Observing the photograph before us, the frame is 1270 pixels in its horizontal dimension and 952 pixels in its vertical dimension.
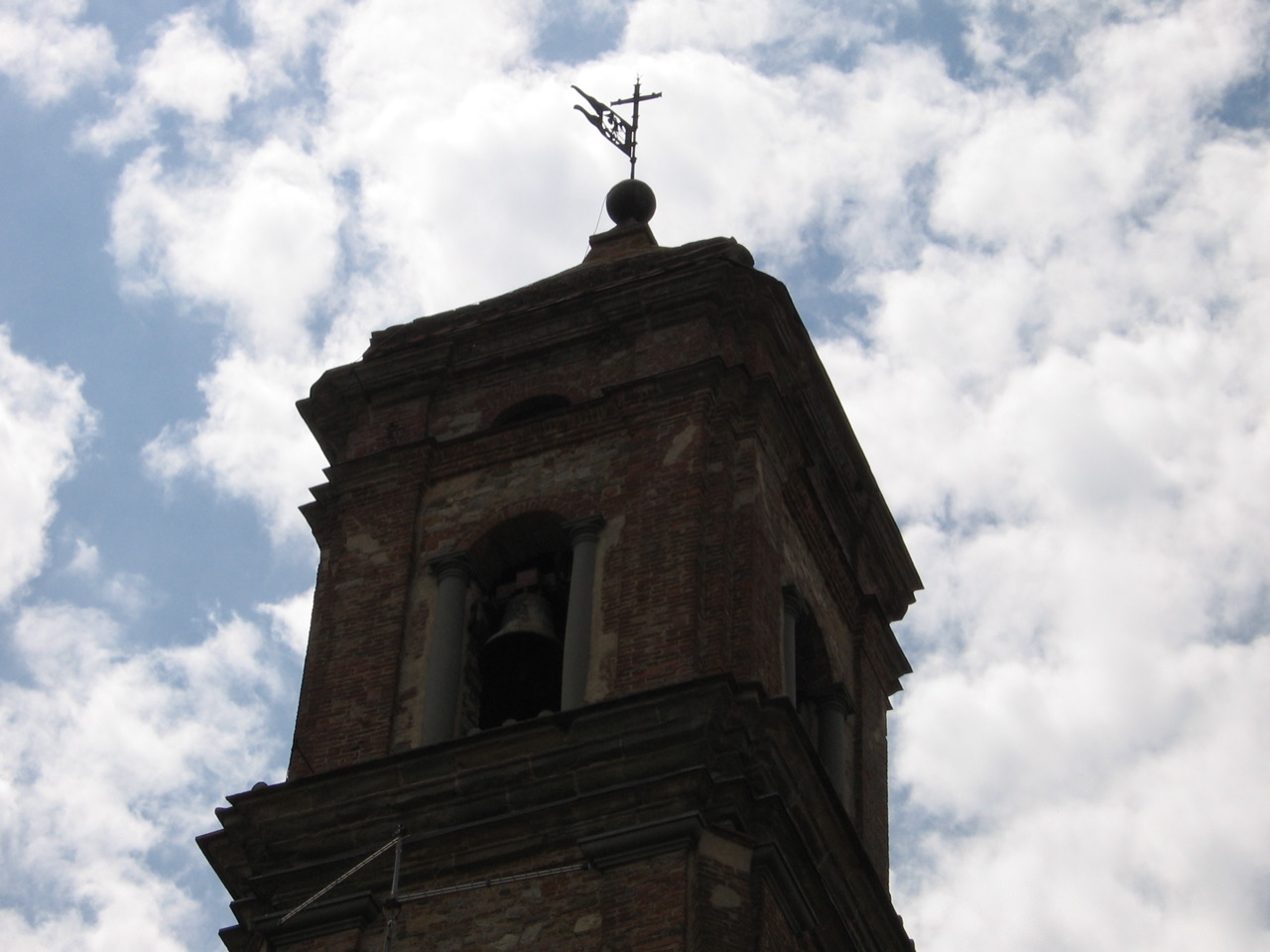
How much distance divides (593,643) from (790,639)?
218 cm

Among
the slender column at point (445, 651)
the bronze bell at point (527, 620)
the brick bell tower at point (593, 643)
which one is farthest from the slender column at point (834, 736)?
the slender column at point (445, 651)

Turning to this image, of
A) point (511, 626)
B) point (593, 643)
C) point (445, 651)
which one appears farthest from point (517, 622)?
point (593, 643)

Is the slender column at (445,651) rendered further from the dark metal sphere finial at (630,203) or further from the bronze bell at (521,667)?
the dark metal sphere finial at (630,203)

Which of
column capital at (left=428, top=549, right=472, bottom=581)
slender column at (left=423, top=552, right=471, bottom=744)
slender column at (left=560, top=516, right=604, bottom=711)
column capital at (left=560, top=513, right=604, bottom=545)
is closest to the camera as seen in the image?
slender column at (left=560, top=516, right=604, bottom=711)

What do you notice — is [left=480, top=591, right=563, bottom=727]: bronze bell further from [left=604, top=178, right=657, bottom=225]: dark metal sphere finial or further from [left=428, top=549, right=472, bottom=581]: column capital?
[left=604, top=178, right=657, bottom=225]: dark metal sphere finial

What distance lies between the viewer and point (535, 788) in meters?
19.6

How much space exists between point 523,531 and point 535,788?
3.87 metres

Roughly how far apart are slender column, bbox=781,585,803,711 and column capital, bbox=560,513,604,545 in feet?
5.57

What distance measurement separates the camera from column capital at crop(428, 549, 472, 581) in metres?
22.5

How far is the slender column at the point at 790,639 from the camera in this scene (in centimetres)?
2223

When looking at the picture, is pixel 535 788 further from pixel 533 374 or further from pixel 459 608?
pixel 533 374

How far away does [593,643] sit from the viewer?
21156 mm

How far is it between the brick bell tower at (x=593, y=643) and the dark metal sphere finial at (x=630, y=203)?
74cm

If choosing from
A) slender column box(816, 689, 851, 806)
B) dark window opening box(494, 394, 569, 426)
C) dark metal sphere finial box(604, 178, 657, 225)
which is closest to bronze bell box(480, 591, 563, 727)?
dark window opening box(494, 394, 569, 426)
